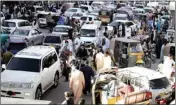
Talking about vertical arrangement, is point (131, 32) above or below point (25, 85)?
below

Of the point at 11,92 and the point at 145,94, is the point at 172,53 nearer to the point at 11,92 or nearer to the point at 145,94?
the point at 145,94

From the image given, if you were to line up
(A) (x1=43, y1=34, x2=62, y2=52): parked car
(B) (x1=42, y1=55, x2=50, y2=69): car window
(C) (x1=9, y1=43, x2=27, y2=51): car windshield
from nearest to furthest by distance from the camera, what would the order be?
(B) (x1=42, y1=55, x2=50, y2=69): car window
(C) (x1=9, y1=43, x2=27, y2=51): car windshield
(A) (x1=43, y1=34, x2=62, y2=52): parked car

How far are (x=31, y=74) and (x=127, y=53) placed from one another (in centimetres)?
695

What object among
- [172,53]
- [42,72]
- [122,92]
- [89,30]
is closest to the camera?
[122,92]

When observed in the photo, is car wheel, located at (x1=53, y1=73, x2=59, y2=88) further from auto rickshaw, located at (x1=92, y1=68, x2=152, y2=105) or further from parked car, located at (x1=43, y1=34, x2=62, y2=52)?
parked car, located at (x1=43, y1=34, x2=62, y2=52)

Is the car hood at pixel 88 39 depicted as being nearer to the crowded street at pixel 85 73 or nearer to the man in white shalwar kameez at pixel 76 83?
the crowded street at pixel 85 73

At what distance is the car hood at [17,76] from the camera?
1346 cm

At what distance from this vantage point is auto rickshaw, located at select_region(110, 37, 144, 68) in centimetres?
1970

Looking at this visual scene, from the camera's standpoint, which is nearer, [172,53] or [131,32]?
[172,53]

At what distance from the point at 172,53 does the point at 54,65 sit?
20.3 feet

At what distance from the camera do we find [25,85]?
43.7ft

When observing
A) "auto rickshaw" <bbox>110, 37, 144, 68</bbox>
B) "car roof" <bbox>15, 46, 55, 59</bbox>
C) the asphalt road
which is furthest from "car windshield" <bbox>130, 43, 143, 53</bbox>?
"car roof" <bbox>15, 46, 55, 59</bbox>

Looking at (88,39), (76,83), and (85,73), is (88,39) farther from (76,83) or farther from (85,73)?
(76,83)

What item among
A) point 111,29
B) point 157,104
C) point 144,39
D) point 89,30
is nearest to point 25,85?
point 157,104
